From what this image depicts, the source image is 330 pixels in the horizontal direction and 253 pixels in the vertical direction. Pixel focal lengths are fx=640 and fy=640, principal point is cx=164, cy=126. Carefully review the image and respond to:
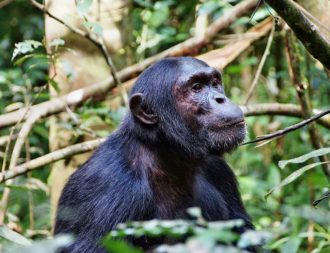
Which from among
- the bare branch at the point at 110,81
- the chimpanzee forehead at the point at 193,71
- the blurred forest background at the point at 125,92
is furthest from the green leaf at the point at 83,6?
the bare branch at the point at 110,81

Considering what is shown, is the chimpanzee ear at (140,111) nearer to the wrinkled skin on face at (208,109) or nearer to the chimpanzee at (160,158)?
the chimpanzee at (160,158)

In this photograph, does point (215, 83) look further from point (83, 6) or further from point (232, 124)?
point (83, 6)

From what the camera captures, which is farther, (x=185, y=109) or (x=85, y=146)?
(x=85, y=146)

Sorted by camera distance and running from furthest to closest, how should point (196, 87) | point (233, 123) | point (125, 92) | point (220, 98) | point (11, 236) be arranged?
point (125, 92)
point (196, 87)
point (220, 98)
point (233, 123)
point (11, 236)

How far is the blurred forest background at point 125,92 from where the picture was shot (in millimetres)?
5512

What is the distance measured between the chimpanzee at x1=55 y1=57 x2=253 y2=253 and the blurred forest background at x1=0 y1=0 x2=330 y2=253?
0.52 meters

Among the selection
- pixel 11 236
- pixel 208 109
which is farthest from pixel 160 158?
pixel 11 236

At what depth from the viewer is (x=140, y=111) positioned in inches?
187

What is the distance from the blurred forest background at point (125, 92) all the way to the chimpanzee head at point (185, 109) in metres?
0.61

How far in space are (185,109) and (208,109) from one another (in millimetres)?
213

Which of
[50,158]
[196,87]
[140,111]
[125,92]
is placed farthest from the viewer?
[125,92]

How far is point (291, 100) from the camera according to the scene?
7.91 metres

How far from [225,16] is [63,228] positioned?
11.5 feet

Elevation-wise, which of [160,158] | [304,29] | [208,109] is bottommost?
[160,158]
